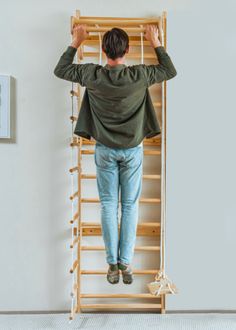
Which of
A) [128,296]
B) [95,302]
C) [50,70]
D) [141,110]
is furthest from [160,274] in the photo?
[50,70]

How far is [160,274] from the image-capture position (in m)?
3.50

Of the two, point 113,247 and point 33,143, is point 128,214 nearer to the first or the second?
point 113,247

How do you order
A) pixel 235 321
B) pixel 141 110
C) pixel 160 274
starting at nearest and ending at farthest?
pixel 141 110, pixel 160 274, pixel 235 321

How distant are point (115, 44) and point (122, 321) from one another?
7.67ft

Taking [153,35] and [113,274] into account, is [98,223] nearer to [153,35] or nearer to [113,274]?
[113,274]

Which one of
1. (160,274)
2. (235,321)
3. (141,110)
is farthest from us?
(235,321)

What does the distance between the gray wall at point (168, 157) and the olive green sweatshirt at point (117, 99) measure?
982mm

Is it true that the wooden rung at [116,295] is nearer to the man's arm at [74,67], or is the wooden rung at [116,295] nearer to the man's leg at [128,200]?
the man's leg at [128,200]

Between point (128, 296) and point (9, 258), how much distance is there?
1118mm

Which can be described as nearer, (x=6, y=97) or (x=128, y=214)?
(x=128, y=214)

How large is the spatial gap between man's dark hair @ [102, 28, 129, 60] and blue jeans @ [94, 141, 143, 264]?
60cm

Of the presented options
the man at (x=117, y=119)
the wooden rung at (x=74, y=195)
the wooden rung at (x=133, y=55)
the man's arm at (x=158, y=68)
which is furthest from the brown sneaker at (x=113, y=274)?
the wooden rung at (x=133, y=55)

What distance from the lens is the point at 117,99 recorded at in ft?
9.30

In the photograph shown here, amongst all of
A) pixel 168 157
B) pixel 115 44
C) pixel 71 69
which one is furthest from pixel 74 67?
pixel 168 157
